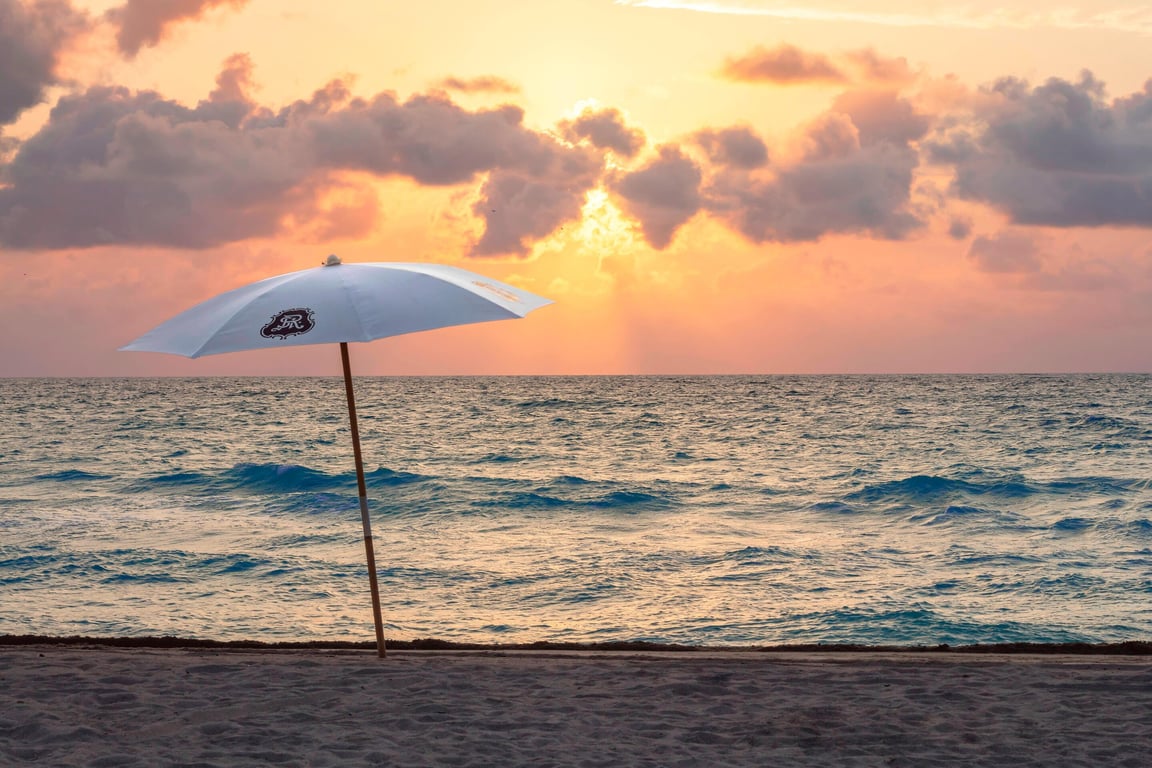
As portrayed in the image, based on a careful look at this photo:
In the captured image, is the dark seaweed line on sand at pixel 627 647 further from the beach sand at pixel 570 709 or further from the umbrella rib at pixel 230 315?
the umbrella rib at pixel 230 315

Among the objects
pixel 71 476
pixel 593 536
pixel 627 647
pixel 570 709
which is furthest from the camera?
pixel 71 476

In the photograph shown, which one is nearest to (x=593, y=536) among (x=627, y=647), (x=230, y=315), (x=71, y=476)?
(x=627, y=647)

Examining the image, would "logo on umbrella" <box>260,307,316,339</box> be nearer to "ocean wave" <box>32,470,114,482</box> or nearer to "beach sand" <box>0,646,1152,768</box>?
"beach sand" <box>0,646,1152,768</box>

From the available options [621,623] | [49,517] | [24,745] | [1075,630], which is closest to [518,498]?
[49,517]

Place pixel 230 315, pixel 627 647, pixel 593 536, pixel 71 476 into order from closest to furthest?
pixel 230 315, pixel 627 647, pixel 593 536, pixel 71 476

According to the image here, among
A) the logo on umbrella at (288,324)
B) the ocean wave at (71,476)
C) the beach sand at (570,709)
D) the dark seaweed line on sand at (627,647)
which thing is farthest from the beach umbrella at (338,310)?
the ocean wave at (71,476)

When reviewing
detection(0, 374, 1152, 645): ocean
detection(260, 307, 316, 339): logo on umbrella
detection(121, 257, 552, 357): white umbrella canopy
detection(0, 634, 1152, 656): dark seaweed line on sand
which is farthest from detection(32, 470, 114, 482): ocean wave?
detection(260, 307, 316, 339): logo on umbrella

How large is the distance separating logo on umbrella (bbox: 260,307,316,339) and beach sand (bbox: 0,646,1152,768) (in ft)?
7.64

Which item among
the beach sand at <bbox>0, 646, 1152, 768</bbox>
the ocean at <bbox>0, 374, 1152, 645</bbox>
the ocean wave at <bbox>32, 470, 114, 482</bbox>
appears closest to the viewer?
the beach sand at <bbox>0, 646, 1152, 768</bbox>

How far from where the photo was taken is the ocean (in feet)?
40.1

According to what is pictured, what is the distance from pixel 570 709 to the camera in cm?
605

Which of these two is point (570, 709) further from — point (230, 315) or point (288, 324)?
point (230, 315)

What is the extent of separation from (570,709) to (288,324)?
2.93 meters

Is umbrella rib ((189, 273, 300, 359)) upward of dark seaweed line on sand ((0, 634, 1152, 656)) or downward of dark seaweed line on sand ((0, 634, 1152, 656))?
upward
